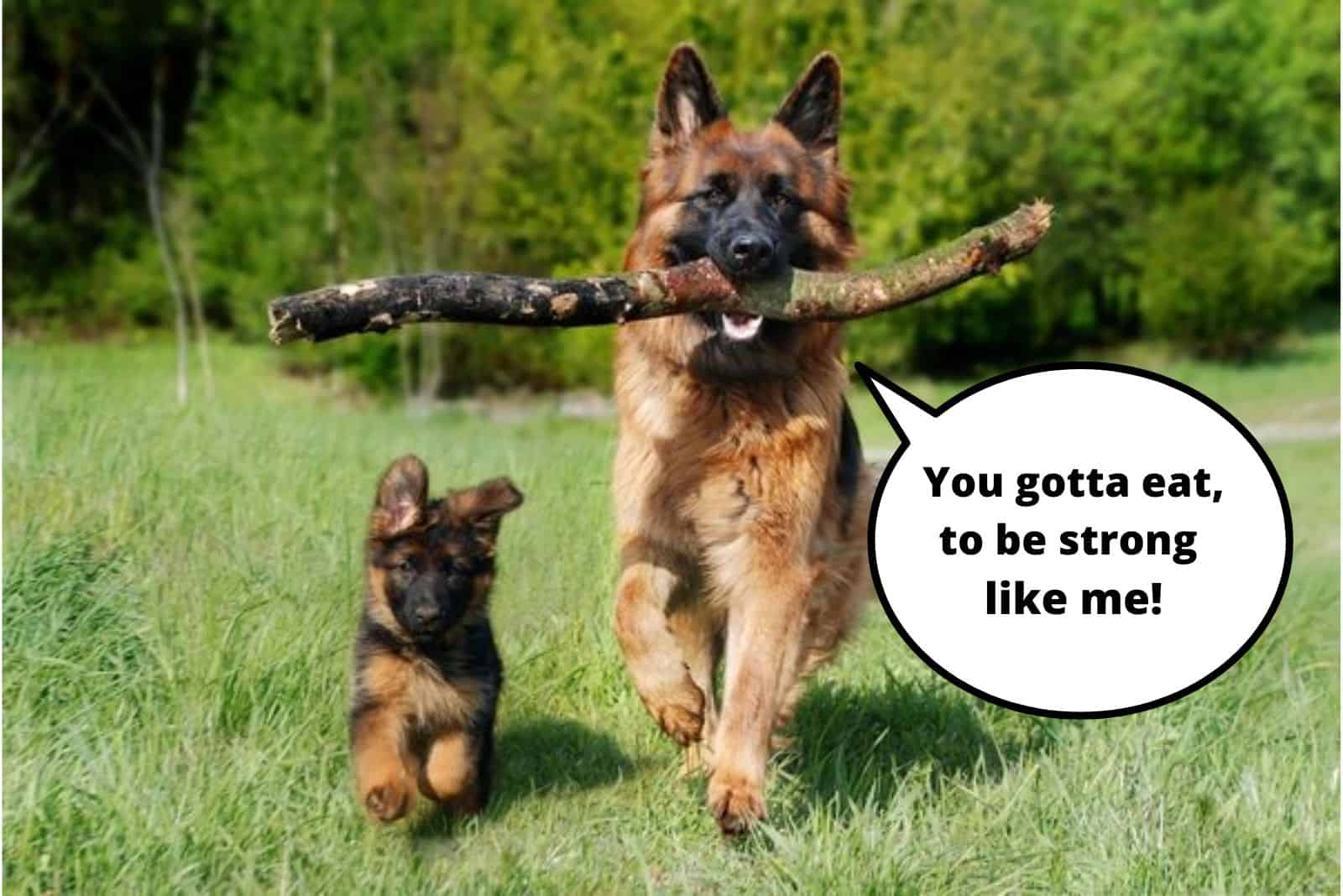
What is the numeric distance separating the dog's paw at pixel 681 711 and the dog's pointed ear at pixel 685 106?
2060 millimetres

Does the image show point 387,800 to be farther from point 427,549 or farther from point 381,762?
point 427,549

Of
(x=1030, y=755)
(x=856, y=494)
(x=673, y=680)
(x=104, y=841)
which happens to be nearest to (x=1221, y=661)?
(x=1030, y=755)

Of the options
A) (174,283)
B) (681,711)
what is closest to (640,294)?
(681,711)

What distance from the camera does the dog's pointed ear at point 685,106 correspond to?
6.89 metres

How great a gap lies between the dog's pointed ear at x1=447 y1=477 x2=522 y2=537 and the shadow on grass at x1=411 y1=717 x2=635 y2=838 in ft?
3.15

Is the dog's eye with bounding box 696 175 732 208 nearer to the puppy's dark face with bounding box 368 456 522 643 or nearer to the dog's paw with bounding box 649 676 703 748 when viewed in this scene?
the puppy's dark face with bounding box 368 456 522 643

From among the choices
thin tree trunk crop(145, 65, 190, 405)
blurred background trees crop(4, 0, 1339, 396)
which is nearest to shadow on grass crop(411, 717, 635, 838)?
blurred background trees crop(4, 0, 1339, 396)

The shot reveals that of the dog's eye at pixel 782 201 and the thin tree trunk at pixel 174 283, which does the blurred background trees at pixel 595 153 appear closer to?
the thin tree trunk at pixel 174 283

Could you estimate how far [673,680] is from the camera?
6.50 metres

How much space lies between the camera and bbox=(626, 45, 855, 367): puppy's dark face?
670cm

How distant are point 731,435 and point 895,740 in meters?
1.60

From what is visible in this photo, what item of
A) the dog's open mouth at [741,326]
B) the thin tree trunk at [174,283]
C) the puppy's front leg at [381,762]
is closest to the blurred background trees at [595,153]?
the thin tree trunk at [174,283]

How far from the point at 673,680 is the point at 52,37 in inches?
1124

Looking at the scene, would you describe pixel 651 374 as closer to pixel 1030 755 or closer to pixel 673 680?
pixel 673 680
